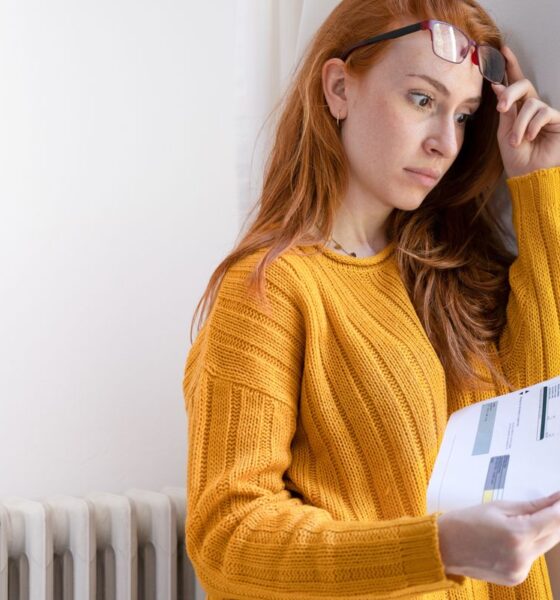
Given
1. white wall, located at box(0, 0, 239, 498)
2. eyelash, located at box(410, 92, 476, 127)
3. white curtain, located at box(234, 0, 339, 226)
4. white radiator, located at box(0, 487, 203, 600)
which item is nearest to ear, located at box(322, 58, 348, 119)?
eyelash, located at box(410, 92, 476, 127)

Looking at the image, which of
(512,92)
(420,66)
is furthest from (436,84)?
(512,92)

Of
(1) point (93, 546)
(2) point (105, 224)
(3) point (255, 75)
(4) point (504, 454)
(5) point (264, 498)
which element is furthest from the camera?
(2) point (105, 224)

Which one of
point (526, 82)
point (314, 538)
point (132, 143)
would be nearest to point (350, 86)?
point (526, 82)

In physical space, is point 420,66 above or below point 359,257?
above

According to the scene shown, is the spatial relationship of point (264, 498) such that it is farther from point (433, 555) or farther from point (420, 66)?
point (420, 66)

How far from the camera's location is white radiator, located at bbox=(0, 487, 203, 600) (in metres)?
1.80

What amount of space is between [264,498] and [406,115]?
511 mm

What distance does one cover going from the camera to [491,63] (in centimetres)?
134

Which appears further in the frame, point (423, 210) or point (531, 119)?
point (423, 210)

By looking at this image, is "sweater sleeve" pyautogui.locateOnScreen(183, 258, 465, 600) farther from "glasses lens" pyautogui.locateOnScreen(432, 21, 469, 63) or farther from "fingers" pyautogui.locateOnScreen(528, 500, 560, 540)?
"glasses lens" pyautogui.locateOnScreen(432, 21, 469, 63)

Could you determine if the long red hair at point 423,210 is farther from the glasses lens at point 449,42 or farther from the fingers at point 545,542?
the fingers at point 545,542

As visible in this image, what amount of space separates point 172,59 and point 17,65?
0.31 metres

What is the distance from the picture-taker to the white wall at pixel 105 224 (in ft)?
6.31

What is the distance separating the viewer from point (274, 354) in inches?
46.8
